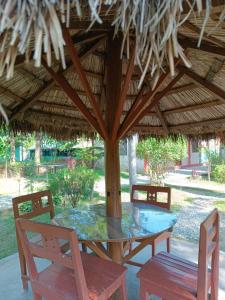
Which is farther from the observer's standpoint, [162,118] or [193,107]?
[162,118]

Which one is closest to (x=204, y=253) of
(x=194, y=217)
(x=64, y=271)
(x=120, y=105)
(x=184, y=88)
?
(x=64, y=271)

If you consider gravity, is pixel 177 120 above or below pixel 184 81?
below

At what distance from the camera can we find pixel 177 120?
396 centimetres

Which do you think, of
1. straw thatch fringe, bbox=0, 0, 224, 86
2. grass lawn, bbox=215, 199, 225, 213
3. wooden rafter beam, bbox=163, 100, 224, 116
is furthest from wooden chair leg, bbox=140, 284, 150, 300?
grass lawn, bbox=215, 199, 225, 213

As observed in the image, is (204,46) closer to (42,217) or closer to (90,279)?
(90,279)

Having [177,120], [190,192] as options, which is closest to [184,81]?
[177,120]

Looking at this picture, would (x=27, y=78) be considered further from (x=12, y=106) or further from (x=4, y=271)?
(x=4, y=271)

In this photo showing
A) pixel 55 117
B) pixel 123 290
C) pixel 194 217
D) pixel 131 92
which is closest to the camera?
pixel 123 290

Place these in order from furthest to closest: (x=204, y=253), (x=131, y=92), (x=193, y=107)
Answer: (x=131, y=92), (x=193, y=107), (x=204, y=253)

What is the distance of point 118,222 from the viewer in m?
2.28

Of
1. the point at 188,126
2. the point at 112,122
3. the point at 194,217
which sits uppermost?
the point at 188,126

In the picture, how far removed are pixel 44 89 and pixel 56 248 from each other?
1.90 meters

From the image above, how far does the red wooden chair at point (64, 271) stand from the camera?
1.50 m

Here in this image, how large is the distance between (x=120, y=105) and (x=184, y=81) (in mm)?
1330
